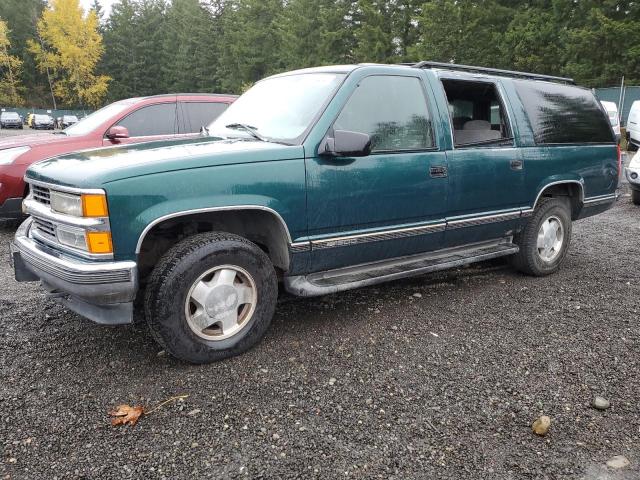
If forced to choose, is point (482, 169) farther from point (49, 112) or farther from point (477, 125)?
point (49, 112)

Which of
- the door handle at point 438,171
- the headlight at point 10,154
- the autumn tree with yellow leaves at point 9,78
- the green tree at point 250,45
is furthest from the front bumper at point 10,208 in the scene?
the autumn tree with yellow leaves at point 9,78

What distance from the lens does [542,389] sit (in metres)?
2.82

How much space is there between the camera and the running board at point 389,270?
336cm

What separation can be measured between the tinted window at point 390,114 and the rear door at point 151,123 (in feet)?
12.8

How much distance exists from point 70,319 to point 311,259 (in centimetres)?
194

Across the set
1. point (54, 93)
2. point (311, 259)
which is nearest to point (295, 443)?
point (311, 259)

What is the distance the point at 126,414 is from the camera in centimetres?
256

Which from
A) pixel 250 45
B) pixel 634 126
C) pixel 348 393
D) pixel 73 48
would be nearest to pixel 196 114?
pixel 348 393

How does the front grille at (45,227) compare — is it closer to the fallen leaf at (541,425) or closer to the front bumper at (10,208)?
the fallen leaf at (541,425)

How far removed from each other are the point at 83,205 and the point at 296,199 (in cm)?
123

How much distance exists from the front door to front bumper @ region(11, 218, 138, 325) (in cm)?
120

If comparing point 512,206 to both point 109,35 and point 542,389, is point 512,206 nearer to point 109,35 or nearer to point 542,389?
point 542,389

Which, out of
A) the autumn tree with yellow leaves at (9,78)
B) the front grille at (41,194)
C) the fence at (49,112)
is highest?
the autumn tree with yellow leaves at (9,78)

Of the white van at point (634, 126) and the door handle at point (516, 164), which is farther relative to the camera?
the white van at point (634, 126)
